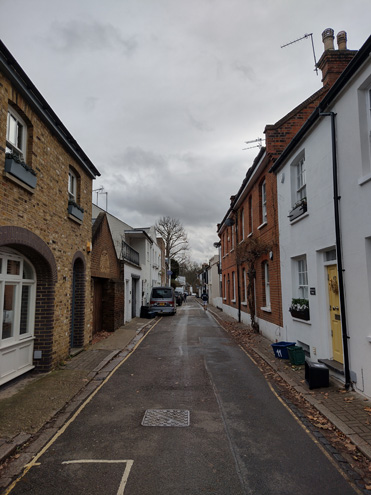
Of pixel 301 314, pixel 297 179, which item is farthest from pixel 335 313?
pixel 297 179

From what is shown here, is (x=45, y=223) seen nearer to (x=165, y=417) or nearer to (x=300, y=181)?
(x=165, y=417)

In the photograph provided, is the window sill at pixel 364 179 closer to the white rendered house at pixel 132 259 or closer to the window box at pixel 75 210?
the window box at pixel 75 210

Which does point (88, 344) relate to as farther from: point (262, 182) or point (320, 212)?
point (262, 182)

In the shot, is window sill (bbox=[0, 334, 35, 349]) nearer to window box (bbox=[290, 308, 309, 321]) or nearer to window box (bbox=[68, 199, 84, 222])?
window box (bbox=[68, 199, 84, 222])

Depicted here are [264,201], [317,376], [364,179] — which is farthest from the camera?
Answer: [264,201]

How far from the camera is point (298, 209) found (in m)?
9.16

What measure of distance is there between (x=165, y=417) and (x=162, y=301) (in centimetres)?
1824

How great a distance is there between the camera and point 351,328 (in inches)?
248

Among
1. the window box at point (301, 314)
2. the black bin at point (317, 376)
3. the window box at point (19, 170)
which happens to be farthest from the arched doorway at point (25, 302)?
the window box at point (301, 314)

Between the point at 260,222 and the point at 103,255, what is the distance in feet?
21.8

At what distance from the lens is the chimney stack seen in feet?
31.7

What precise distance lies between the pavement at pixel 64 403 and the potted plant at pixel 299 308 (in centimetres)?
129

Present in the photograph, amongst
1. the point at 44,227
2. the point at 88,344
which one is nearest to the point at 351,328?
the point at 44,227

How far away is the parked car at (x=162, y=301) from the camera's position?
23047 millimetres
